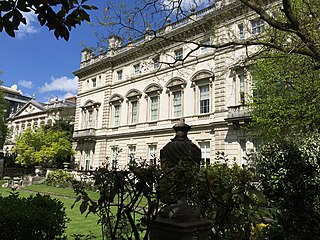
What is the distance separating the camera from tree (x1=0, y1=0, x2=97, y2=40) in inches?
115

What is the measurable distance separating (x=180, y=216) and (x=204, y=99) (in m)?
17.6

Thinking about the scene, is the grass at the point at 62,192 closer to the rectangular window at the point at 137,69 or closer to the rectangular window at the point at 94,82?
the rectangular window at the point at 137,69

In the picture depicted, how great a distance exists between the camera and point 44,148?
101ft

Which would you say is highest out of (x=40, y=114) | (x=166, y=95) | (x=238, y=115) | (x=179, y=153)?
(x=40, y=114)

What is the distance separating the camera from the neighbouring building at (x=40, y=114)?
141 feet

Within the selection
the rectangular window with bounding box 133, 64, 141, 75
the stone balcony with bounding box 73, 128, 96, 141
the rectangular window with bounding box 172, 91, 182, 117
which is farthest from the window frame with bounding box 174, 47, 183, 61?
the stone balcony with bounding box 73, 128, 96, 141

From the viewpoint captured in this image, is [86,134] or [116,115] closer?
[116,115]

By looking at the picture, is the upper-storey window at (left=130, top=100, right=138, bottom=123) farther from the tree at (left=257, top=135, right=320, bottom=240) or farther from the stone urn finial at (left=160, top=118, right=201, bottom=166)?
the stone urn finial at (left=160, top=118, right=201, bottom=166)

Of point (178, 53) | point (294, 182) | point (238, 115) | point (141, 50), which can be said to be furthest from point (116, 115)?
point (294, 182)

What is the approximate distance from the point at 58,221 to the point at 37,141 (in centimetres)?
3021

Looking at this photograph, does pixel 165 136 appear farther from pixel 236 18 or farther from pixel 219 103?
pixel 236 18

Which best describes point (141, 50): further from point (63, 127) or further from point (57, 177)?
point (63, 127)

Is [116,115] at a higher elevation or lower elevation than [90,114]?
lower

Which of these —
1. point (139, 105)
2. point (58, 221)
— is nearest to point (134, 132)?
point (139, 105)
